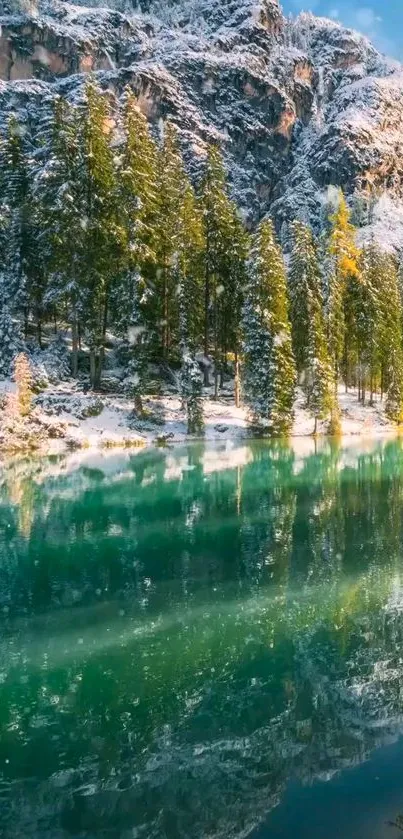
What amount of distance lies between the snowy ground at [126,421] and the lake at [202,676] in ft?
59.2

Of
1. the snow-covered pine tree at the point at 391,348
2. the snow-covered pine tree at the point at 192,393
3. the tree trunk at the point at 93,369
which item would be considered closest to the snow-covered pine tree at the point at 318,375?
the snow-covered pine tree at the point at 391,348

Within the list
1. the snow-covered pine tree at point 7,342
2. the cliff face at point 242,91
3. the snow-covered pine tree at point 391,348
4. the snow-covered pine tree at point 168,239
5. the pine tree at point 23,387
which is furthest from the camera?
the cliff face at point 242,91

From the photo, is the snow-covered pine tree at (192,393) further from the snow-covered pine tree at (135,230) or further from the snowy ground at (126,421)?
the snow-covered pine tree at (135,230)

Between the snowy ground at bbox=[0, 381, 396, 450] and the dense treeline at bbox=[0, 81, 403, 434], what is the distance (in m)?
1.57

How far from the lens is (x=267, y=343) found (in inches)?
1678

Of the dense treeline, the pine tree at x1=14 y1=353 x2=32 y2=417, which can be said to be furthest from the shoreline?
the dense treeline

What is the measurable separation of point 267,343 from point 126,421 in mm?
11558

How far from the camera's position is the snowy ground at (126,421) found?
3656 centimetres

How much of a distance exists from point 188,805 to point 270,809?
77 cm

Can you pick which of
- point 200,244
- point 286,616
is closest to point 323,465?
point 286,616

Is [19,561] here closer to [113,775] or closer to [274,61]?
[113,775]

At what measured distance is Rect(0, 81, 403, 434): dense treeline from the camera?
40438 millimetres

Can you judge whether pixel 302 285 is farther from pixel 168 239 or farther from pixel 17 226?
pixel 17 226

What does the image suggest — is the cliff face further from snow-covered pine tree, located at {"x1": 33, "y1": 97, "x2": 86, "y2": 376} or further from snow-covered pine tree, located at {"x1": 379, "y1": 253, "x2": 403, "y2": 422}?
snow-covered pine tree, located at {"x1": 33, "y1": 97, "x2": 86, "y2": 376}
